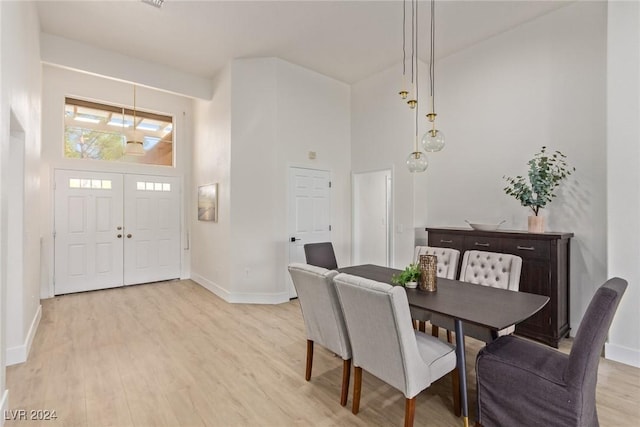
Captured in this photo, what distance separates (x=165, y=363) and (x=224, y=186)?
107 inches

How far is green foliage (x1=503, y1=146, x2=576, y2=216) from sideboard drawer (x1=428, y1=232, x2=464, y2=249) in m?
0.75

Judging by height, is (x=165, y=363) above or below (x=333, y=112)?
below

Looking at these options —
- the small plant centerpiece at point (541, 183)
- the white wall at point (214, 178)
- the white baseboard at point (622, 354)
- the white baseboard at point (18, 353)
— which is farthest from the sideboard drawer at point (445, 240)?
the white baseboard at point (18, 353)

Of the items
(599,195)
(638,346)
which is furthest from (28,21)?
(638,346)

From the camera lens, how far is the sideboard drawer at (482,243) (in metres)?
3.43

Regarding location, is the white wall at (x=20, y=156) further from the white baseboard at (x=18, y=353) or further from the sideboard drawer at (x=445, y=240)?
the sideboard drawer at (x=445, y=240)

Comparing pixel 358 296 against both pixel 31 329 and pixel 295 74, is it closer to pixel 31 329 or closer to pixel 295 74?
pixel 31 329

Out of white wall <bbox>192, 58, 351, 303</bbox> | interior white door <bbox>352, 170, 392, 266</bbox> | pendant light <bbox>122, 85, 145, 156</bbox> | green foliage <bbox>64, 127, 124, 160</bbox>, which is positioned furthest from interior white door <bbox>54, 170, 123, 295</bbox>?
interior white door <bbox>352, 170, 392, 266</bbox>

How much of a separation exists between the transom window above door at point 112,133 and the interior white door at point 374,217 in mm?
3816

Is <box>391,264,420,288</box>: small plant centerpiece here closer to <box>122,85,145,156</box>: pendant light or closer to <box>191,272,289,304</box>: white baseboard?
<box>191,272,289,304</box>: white baseboard

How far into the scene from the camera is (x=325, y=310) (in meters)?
2.21

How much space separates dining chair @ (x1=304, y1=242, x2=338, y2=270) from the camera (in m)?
3.78

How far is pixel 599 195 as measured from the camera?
318cm

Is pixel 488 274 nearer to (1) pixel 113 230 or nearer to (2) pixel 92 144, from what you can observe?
(1) pixel 113 230
